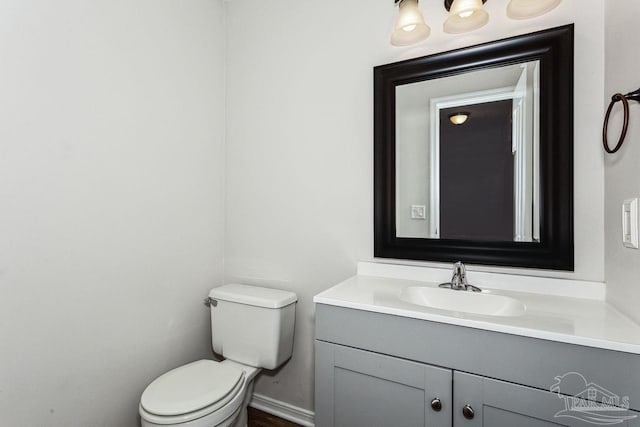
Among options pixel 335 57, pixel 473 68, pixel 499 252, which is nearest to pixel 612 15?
pixel 473 68

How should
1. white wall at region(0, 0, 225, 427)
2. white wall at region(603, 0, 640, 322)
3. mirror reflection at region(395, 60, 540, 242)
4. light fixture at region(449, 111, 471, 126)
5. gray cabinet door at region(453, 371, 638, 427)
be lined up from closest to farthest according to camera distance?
gray cabinet door at region(453, 371, 638, 427) < white wall at region(603, 0, 640, 322) < white wall at region(0, 0, 225, 427) < mirror reflection at region(395, 60, 540, 242) < light fixture at region(449, 111, 471, 126)

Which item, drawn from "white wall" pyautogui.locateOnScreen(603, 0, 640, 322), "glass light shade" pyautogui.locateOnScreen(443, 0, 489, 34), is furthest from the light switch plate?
"glass light shade" pyautogui.locateOnScreen(443, 0, 489, 34)

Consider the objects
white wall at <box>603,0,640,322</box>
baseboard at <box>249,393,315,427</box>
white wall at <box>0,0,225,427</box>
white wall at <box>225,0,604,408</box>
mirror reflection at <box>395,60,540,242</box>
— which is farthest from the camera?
baseboard at <box>249,393,315,427</box>

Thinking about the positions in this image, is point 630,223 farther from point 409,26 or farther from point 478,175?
point 409,26

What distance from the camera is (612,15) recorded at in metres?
1.09

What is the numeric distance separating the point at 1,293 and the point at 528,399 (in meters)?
1.70

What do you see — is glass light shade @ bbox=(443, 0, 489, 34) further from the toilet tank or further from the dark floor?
the dark floor

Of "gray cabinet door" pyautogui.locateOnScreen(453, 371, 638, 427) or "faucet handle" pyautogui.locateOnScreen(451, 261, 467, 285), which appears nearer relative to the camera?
"gray cabinet door" pyautogui.locateOnScreen(453, 371, 638, 427)

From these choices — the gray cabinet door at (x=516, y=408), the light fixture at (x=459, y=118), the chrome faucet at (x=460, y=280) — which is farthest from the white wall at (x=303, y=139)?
the gray cabinet door at (x=516, y=408)

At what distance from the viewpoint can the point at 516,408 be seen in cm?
90

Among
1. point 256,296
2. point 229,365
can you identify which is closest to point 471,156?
point 256,296

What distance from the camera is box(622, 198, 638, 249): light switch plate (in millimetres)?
918

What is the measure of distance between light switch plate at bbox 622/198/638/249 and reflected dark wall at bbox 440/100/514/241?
349mm

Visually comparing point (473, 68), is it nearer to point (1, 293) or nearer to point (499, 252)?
point (499, 252)
